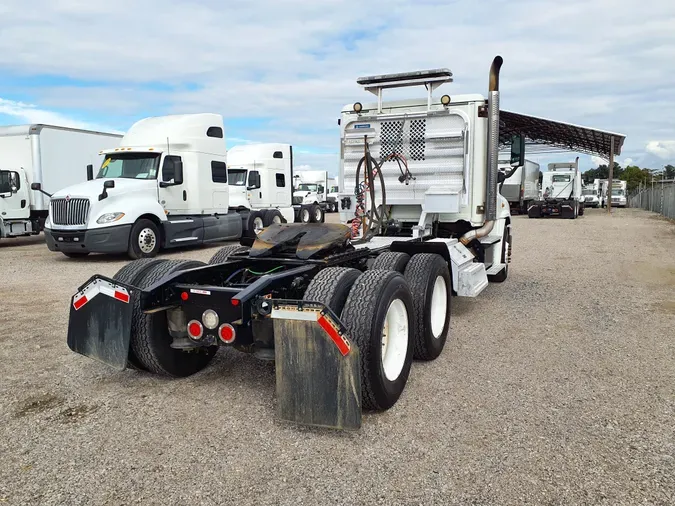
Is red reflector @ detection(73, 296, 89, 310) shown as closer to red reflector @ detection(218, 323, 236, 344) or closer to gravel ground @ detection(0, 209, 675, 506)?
gravel ground @ detection(0, 209, 675, 506)

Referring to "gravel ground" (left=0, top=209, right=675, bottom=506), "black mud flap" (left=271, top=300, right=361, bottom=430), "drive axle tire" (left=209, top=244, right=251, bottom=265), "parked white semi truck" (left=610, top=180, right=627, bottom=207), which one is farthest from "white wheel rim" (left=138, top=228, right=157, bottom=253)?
"parked white semi truck" (left=610, top=180, right=627, bottom=207)

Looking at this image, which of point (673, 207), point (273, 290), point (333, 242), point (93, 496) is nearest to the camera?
point (93, 496)

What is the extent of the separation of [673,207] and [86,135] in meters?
26.6

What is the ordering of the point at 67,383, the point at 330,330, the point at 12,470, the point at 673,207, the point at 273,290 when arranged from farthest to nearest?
the point at 673,207 → the point at 67,383 → the point at 273,290 → the point at 330,330 → the point at 12,470

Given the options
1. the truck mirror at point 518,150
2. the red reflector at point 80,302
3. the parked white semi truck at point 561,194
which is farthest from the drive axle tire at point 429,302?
the parked white semi truck at point 561,194

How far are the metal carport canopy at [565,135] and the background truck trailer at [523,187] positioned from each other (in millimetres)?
1866

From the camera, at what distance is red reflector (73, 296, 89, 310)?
4027 millimetres

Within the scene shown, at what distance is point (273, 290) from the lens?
4.02m

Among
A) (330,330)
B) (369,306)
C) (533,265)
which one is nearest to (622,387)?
(369,306)

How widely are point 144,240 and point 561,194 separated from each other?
25502 mm

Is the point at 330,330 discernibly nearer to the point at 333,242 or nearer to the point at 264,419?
the point at 264,419

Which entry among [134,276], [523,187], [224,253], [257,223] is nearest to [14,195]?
[257,223]

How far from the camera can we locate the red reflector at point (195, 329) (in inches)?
153

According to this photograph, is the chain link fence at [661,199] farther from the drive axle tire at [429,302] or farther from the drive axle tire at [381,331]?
the drive axle tire at [381,331]
